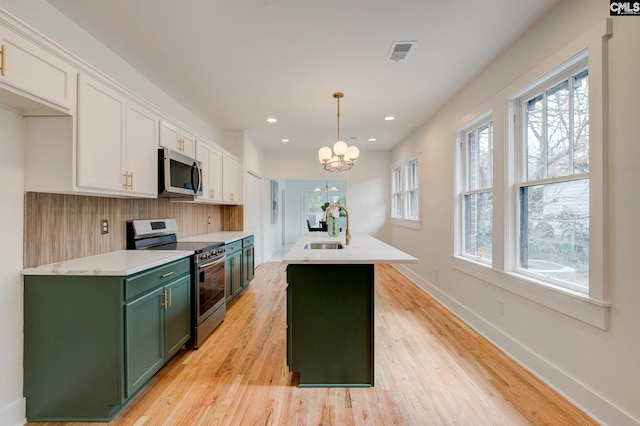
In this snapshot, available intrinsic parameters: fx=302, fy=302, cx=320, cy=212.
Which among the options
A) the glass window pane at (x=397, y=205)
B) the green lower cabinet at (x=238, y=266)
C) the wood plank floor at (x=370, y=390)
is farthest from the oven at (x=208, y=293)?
the glass window pane at (x=397, y=205)

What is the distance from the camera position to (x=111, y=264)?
6.47ft

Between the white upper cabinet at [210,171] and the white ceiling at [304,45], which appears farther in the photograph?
the white upper cabinet at [210,171]

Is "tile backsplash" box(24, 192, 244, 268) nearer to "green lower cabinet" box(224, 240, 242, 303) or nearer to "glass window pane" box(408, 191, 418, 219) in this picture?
"green lower cabinet" box(224, 240, 242, 303)

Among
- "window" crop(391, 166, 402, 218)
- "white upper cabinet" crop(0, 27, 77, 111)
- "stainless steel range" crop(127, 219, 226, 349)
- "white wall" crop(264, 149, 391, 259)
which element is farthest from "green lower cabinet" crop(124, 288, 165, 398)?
"window" crop(391, 166, 402, 218)

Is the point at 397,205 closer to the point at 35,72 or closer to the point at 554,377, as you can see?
the point at 554,377

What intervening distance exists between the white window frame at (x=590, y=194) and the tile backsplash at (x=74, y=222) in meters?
3.36

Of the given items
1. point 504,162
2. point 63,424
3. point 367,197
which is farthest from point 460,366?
point 367,197

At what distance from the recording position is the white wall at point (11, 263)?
166cm

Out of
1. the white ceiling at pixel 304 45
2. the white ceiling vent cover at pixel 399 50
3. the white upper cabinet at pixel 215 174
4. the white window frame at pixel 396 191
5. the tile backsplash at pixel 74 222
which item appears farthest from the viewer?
the white window frame at pixel 396 191

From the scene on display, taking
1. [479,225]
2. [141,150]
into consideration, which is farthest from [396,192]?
[141,150]

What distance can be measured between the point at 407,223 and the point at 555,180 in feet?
11.8

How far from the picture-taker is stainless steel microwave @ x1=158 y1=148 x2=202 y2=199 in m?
2.73

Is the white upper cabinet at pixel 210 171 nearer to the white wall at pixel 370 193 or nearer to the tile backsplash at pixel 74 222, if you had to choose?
the tile backsplash at pixel 74 222

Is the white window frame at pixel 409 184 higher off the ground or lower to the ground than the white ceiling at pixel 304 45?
lower
